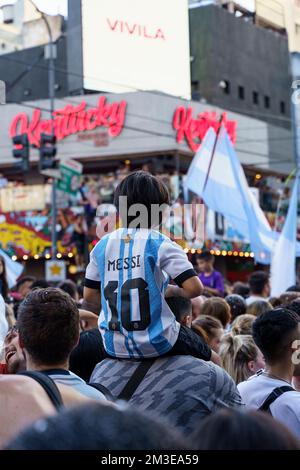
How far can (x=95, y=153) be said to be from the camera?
31.7 m

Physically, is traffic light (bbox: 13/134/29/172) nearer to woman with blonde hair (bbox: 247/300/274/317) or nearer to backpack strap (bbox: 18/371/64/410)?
woman with blonde hair (bbox: 247/300/274/317)

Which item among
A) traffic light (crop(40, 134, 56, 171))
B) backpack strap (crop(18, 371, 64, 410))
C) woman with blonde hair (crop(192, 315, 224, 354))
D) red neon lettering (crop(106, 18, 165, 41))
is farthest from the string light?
backpack strap (crop(18, 371, 64, 410))

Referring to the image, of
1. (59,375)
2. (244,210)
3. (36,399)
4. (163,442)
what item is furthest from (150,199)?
(244,210)

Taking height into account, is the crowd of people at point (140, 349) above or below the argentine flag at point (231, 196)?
→ below

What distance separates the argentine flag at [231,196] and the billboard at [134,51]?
3.41 m

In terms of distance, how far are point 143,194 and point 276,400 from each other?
1.15 metres

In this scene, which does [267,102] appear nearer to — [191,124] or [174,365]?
[191,124]

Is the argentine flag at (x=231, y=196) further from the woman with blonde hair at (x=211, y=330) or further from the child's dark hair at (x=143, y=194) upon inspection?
the child's dark hair at (x=143, y=194)

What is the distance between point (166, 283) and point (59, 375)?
0.96m

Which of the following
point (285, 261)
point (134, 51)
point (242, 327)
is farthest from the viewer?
point (134, 51)

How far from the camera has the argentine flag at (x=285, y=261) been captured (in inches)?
425

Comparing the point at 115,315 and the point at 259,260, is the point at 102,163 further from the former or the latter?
the point at 115,315

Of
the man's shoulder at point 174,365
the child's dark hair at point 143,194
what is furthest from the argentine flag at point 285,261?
the man's shoulder at point 174,365

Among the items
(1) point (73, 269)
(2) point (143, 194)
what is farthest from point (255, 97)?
(2) point (143, 194)
